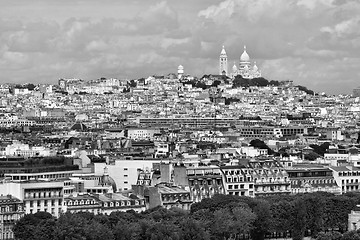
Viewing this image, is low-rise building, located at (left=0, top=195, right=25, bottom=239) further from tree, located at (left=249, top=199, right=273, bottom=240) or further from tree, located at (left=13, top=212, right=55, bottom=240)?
tree, located at (left=249, top=199, right=273, bottom=240)

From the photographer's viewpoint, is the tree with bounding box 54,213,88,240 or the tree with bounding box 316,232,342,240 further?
the tree with bounding box 54,213,88,240

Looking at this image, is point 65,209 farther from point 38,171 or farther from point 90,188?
point 38,171

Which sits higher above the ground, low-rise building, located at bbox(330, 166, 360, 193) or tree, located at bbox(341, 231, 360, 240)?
low-rise building, located at bbox(330, 166, 360, 193)

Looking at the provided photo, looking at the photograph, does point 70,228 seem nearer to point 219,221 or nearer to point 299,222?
point 219,221

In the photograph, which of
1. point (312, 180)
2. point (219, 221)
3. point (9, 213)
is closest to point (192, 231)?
point (219, 221)

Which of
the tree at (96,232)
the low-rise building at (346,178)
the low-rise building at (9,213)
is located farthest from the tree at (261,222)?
the low-rise building at (346,178)

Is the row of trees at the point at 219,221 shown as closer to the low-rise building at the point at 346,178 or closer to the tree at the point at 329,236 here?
the tree at the point at 329,236

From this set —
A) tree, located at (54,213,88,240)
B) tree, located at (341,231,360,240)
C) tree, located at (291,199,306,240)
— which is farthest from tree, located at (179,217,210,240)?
tree, located at (291,199,306,240)

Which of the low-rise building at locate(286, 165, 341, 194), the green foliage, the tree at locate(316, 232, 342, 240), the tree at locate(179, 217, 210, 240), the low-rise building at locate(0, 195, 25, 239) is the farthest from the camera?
the green foliage

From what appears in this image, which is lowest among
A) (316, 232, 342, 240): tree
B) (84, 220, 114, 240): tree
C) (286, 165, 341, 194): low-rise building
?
(316, 232, 342, 240): tree
